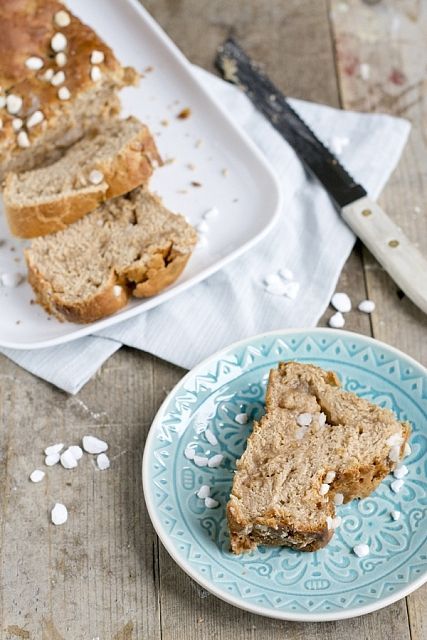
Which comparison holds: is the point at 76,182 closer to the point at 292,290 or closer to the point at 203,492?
the point at 292,290

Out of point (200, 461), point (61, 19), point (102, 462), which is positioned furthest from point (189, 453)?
point (61, 19)

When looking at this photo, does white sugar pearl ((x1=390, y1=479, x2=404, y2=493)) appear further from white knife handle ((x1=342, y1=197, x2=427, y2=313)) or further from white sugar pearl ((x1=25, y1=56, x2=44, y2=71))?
white sugar pearl ((x1=25, y1=56, x2=44, y2=71))

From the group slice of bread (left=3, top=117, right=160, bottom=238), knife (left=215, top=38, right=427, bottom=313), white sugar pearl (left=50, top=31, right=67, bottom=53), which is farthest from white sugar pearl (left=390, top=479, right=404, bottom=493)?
white sugar pearl (left=50, top=31, right=67, bottom=53)

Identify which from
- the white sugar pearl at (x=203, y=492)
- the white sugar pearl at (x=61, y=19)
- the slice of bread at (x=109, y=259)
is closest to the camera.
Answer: the white sugar pearl at (x=203, y=492)

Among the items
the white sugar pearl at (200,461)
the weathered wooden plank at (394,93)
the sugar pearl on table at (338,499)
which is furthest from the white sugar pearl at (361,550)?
the weathered wooden plank at (394,93)

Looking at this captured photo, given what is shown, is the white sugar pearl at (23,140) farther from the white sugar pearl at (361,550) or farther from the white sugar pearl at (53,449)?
the white sugar pearl at (361,550)

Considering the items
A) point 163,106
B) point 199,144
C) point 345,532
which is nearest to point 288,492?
point 345,532

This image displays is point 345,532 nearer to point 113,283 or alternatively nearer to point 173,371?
point 173,371
